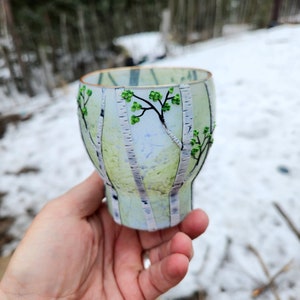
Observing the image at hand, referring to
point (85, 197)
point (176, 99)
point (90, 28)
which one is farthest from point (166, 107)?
point (90, 28)

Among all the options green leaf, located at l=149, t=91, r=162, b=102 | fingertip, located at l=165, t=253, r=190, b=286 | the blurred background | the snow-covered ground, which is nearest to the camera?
green leaf, located at l=149, t=91, r=162, b=102

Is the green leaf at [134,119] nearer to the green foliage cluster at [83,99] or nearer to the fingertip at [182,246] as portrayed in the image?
the green foliage cluster at [83,99]

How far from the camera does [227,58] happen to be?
317cm

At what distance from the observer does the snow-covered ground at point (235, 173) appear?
103cm

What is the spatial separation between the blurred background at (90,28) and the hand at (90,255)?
4166 millimetres

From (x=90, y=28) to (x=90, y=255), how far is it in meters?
7.81

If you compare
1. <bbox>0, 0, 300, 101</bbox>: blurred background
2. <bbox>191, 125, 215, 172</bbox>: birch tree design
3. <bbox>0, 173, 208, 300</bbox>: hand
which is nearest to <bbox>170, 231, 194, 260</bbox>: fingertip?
<bbox>0, 173, 208, 300</bbox>: hand

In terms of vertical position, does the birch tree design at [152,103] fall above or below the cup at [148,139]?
above

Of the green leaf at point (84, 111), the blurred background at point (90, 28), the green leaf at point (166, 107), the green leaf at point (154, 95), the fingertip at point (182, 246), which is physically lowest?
the blurred background at point (90, 28)

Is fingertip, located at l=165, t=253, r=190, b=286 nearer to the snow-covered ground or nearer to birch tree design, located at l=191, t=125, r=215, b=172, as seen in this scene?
birch tree design, located at l=191, t=125, r=215, b=172

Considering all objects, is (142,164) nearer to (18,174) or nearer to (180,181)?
(180,181)

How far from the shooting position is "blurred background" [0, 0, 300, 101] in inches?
222

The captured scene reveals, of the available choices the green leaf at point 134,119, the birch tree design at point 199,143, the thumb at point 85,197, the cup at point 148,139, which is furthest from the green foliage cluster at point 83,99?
the thumb at point 85,197

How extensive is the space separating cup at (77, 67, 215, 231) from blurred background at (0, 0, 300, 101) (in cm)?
431
